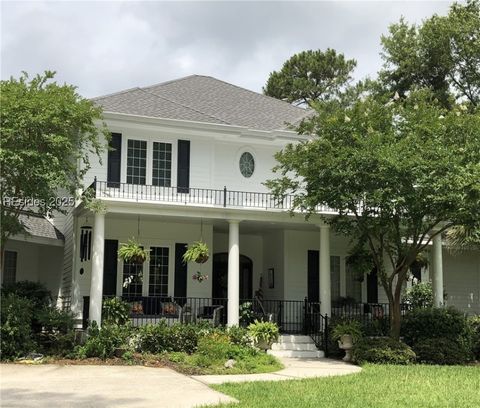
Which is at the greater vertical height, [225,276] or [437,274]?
[437,274]

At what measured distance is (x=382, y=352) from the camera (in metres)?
16.0

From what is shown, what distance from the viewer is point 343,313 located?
2209 centimetres

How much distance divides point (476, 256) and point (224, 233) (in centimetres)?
1201

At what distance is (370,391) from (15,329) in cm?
884

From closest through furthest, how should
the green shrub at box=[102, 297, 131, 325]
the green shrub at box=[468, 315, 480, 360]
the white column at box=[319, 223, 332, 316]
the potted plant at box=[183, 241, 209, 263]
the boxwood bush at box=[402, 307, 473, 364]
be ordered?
1. the boxwood bush at box=[402, 307, 473, 364]
2. the green shrub at box=[102, 297, 131, 325]
3. the green shrub at box=[468, 315, 480, 360]
4. the potted plant at box=[183, 241, 209, 263]
5. the white column at box=[319, 223, 332, 316]

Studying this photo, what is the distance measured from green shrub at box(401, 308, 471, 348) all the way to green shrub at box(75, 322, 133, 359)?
8.28 metres

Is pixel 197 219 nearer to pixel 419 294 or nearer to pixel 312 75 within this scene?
pixel 419 294

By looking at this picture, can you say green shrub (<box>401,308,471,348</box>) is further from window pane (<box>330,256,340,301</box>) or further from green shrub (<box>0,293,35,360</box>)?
green shrub (<box>0,293,35,360</box>)

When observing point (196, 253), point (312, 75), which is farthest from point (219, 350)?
point (312, 75)

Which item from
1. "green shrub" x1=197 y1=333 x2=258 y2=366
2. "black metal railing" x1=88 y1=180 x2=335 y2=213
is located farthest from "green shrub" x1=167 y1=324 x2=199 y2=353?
"black metal railing" x1=88 y1=180 x2=335 y2=213

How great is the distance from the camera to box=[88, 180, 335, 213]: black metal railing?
19281 mm

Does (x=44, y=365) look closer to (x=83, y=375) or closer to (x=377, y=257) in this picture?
(x=83, y=375)

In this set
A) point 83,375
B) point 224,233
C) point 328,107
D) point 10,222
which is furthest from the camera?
point 224,233

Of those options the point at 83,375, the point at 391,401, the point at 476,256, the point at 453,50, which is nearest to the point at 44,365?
the point at 83,375
